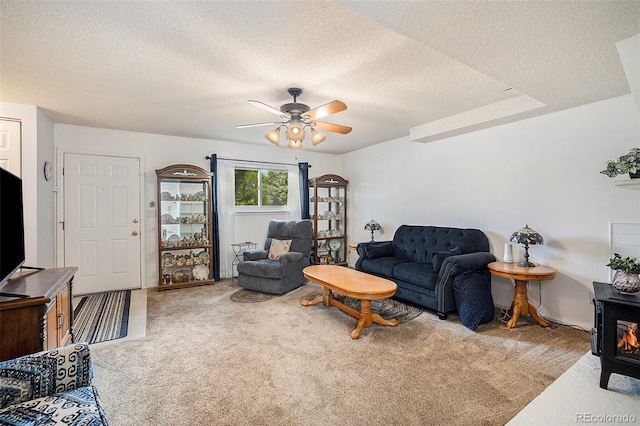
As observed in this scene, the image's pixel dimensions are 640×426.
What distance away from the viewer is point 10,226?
6.54 ft

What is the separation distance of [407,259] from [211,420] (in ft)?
10.5

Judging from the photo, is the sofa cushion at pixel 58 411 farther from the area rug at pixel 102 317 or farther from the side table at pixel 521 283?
the side table at pixel 521 283

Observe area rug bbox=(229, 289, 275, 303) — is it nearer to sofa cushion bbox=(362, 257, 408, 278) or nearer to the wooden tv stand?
sofa cushion bbox=(362, 257, 408, 278)

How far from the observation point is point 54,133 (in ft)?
13.2

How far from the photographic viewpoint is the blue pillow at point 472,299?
3.06m

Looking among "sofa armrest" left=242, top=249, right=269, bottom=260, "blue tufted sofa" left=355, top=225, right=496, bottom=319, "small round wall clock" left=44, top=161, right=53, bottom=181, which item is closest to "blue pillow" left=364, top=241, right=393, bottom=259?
"blue tufted sofa" left=355, top=225, right=496, bottom=319

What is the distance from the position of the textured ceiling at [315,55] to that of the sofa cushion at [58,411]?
199cm

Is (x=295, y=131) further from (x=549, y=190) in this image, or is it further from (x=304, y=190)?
(x=304, y=190)

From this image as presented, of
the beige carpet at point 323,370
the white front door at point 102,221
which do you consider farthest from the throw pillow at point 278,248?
Answer: the white front door at point 102,221

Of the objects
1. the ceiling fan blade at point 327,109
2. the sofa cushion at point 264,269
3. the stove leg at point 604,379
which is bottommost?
the stove leg at point 604,379

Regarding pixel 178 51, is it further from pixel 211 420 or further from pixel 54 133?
pixel 54 133

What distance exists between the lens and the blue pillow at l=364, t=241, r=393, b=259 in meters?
4.31

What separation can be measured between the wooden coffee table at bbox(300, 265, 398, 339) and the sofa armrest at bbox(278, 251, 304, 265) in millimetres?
582

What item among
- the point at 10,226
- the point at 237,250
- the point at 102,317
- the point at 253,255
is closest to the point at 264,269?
the point at 253,255
